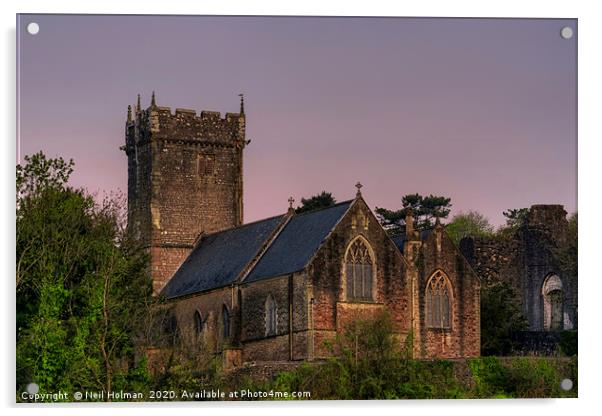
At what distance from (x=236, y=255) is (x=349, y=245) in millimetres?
6248

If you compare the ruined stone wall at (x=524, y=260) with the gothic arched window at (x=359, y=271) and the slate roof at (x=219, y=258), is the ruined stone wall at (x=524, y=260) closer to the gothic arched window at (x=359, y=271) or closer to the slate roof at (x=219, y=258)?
the gothic arched window at (x=359, y=271)

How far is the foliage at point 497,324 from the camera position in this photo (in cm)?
5562

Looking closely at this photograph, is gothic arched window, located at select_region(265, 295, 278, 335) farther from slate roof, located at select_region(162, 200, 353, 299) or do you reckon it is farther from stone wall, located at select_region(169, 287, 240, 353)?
stone wall, located at select_region(169, 287, 240, 353)

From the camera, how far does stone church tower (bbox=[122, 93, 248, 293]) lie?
A: 6284cm

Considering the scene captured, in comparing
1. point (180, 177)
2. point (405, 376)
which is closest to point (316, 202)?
point (180, 177)

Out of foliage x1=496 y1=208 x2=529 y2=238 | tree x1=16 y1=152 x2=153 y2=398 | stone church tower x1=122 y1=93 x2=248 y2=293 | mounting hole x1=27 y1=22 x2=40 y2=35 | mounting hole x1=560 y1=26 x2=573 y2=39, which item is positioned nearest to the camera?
mounting hole x1=27 y1=22 x2=40 y2=35

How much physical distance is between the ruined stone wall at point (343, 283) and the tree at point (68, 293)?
715 centimetres

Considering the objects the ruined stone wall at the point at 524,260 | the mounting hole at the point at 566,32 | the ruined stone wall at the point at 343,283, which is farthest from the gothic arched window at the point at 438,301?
the mounting hole at the point at 566,32

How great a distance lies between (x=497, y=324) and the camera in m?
56.4

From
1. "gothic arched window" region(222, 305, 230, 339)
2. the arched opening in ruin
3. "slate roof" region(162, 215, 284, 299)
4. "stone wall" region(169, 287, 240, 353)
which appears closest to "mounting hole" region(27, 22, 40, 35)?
"stone wall" region(169, 287, 240, 353)

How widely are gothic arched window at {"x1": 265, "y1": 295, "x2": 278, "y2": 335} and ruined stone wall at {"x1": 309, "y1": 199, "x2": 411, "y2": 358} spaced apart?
5.84ft

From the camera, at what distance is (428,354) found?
5378 centimetres

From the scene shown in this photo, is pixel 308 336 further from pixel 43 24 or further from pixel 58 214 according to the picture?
pixel 43 24

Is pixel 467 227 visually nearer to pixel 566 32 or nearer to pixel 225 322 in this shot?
pixel 225 322
